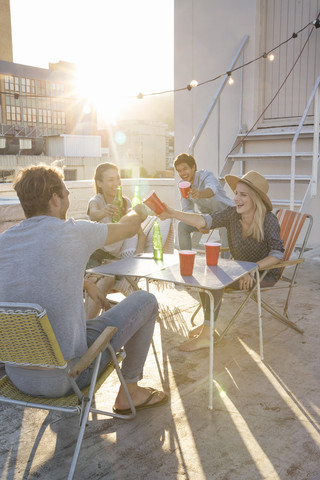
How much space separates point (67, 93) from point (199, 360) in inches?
2186

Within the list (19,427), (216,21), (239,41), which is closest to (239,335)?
(19,427)

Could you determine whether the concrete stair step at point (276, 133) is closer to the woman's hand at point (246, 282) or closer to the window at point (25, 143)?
the woman's hand at point (246, 282)

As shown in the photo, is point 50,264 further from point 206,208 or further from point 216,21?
point 216,21

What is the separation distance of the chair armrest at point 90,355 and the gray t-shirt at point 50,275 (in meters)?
0.11

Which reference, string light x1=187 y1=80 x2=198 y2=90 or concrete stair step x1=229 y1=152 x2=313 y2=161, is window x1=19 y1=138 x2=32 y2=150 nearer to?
string light x1=187 y1=80 x2=198 y2=90

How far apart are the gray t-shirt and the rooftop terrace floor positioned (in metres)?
0.50

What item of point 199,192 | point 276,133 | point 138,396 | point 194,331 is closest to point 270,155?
point 276,133

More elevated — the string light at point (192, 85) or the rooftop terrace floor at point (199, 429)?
the string light at point (192, 85)

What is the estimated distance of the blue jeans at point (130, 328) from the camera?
8.04 feet

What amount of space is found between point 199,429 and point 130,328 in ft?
2.32

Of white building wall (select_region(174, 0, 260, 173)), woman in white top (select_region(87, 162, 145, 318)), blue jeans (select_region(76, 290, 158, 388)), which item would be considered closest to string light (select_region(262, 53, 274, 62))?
white building wall (select_region(174, 0, 260, 173))

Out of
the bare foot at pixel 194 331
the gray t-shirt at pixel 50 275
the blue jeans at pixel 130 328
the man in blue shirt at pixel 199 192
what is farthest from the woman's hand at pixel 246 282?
the man in blue shirt at pixel 199 192

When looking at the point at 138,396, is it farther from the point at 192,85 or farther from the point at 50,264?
the point at 192,85

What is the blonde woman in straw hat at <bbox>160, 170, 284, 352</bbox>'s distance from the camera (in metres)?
3.70
